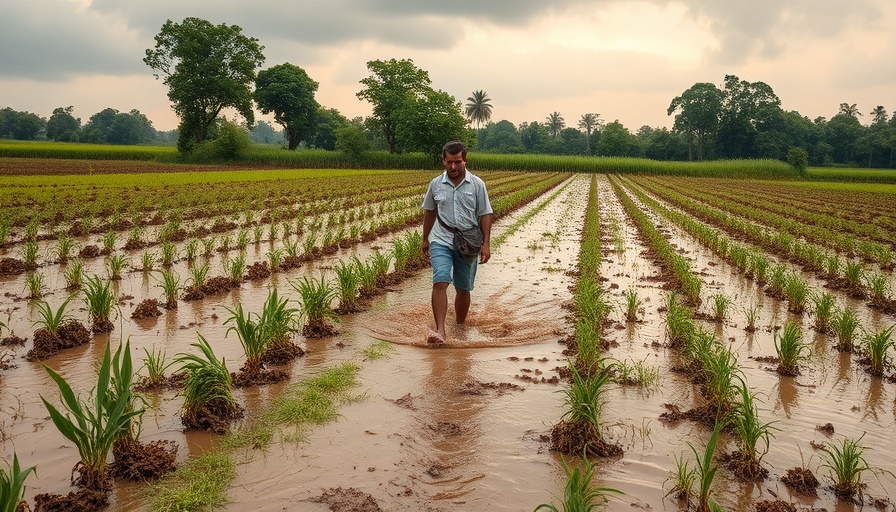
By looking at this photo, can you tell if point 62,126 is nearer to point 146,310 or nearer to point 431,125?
point 431,125

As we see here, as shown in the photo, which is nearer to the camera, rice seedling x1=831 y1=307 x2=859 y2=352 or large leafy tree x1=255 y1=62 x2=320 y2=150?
rice seedling x1=831 y1=307 x2=859 y2=352

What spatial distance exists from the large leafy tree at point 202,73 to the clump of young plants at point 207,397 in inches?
2197

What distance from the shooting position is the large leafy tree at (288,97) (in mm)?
65875

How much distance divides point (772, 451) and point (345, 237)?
9.96 meters

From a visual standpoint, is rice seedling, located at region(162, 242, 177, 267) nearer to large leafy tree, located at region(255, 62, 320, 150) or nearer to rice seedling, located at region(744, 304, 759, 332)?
rice seedling, located at region(744, 304, 759, 332)

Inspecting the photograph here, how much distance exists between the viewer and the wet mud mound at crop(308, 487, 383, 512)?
10.6ft

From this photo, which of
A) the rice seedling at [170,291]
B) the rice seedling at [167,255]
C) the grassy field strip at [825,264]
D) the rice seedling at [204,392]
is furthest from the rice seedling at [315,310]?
the grassy field strip at [825,264]

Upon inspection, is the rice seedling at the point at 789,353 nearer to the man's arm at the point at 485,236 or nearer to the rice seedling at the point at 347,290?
the man's arm at the point at 485,236

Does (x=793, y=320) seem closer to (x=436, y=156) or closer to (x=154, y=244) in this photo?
(x=154, y=244)

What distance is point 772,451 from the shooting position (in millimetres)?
4004

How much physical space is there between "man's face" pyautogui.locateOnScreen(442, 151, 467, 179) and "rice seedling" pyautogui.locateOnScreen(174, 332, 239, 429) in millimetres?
2942

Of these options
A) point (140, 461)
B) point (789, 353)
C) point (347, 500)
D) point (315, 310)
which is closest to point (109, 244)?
point (315, 310)

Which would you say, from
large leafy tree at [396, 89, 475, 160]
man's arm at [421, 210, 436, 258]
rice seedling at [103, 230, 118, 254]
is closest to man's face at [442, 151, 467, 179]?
man's arm at [421, 210, 436, 258]

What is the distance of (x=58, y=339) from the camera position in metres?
5.59
